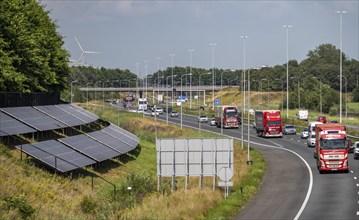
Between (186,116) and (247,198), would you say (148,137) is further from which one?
(186,116)

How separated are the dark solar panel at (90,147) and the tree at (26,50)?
7928 mm

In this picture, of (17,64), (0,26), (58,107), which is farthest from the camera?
(58,107)

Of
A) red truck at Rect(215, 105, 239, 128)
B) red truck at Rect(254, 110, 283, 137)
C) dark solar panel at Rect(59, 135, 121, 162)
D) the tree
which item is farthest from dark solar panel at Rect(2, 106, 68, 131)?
red truck at Rect(215, 105, 239, 128)

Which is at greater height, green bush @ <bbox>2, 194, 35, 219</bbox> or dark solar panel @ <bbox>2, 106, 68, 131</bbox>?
dark solar panel @ <bbox>2, 106, 68, 131</bbox>

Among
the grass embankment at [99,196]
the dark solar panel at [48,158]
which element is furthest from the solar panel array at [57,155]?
the grass embankment at [99,196]

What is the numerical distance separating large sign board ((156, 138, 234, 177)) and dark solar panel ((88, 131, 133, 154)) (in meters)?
11.5

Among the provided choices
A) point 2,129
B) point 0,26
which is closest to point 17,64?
point 0,26

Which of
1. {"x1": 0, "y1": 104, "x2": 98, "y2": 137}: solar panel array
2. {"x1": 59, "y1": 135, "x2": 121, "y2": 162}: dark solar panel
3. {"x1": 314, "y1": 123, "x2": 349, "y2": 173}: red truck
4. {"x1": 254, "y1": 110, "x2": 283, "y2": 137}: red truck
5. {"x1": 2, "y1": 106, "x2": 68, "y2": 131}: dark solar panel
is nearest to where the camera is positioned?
{"x1": 0, "y1": 104, "x2": 98, "y2": 137}: solar panel array

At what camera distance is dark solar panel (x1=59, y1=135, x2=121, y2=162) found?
5034cm

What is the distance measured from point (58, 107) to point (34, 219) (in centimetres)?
3720

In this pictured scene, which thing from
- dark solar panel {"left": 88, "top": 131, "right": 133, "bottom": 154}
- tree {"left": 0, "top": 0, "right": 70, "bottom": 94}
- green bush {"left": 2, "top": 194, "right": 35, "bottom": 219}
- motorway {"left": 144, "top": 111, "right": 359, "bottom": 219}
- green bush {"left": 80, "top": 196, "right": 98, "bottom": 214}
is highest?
tree {"left": 0, "top": 0, "right": 70, "bottom": 94}

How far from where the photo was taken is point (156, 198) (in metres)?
40.2

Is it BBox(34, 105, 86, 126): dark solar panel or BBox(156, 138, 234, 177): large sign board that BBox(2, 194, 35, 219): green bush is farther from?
BBox(34, 105, 86, 126): dark solar panel

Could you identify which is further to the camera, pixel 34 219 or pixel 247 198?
pixel 247 198
